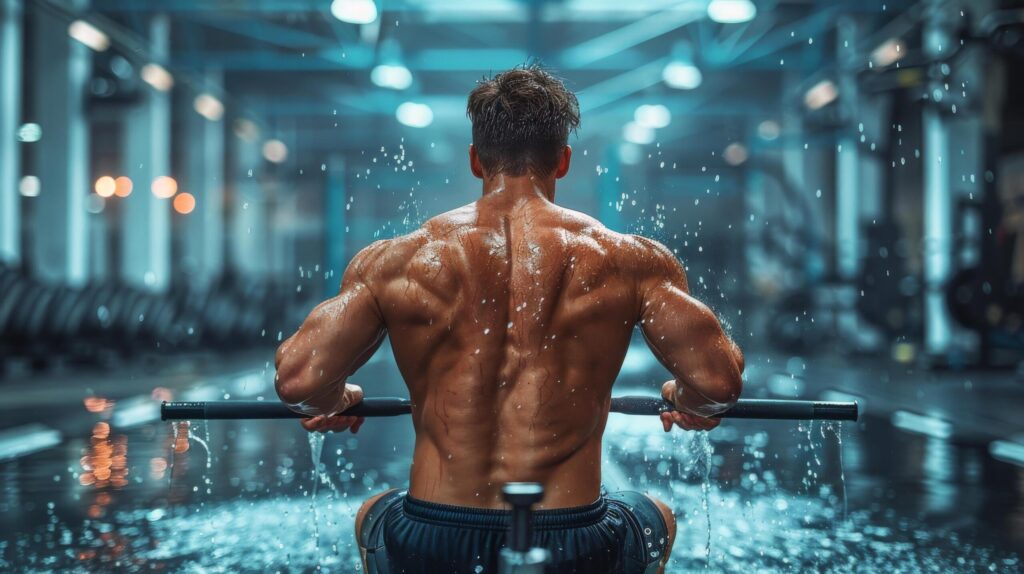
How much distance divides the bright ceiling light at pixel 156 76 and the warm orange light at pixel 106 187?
408cm

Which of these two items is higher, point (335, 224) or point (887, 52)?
point (887, 52)

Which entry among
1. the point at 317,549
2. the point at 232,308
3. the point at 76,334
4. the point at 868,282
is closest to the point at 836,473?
the point at 317,549

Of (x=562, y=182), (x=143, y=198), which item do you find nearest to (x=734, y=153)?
(x=562, y=182)

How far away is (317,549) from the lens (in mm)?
2809

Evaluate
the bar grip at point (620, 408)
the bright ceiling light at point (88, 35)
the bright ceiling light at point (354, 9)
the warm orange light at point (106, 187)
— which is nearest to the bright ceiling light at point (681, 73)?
the bright ceiling light at point (354, 9)

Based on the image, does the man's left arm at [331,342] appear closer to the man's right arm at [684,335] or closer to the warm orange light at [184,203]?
the man's right arm at [684,335]

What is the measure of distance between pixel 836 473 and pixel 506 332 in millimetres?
3302

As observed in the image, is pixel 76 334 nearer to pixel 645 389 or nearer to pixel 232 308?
pixel 232 308

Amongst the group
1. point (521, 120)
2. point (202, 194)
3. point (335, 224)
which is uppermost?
point (202, 194)

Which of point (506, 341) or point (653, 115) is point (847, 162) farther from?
point (506, 341)

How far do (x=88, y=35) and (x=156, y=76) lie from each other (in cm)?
191

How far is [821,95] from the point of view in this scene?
15375 millimetres

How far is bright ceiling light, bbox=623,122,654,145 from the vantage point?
1969 cm

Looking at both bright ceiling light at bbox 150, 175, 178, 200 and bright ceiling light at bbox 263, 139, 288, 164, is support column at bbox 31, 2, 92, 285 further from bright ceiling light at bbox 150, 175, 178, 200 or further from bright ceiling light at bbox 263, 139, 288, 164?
bright ceiling light at bbox 263, 139, 288, 164
